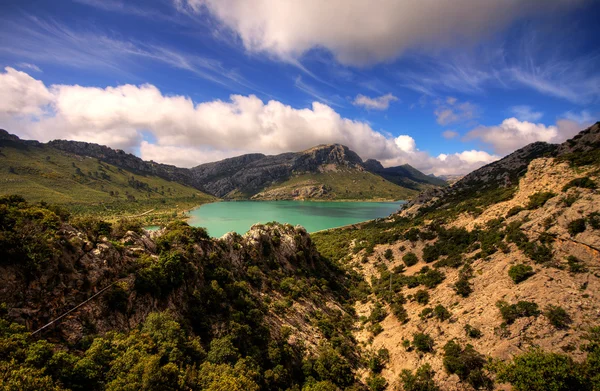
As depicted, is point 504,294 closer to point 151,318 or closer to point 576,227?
point 576,227

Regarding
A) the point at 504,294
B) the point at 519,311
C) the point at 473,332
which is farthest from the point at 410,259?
the point at 519,311

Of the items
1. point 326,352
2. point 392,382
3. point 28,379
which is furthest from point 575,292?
point 28,379

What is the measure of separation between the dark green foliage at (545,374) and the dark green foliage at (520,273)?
13.1 m

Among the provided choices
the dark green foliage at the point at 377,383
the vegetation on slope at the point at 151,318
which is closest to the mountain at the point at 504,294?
the dark green foliage at the point at 377,383

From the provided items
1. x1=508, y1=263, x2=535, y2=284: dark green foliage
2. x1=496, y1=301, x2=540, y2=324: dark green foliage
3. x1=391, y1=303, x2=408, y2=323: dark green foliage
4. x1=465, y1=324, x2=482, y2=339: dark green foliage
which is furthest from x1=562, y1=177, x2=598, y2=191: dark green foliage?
x1=391, y1=303, x2=408, y2=323: dark green foliage

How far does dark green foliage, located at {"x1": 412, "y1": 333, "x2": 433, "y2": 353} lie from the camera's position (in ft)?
92.8

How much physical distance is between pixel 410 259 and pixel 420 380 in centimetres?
3350

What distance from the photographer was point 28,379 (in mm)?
11203

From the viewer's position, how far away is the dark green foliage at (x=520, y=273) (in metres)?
31.1

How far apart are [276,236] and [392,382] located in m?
31.2

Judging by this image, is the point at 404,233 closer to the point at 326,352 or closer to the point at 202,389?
the point at 326,352

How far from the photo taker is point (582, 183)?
41.5 meters

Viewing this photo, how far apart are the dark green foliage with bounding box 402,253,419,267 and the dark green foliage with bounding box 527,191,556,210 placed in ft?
75.7

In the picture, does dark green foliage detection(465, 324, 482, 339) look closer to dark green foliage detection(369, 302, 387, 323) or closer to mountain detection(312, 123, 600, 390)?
mountain detection(312, 123, 600, 390)
